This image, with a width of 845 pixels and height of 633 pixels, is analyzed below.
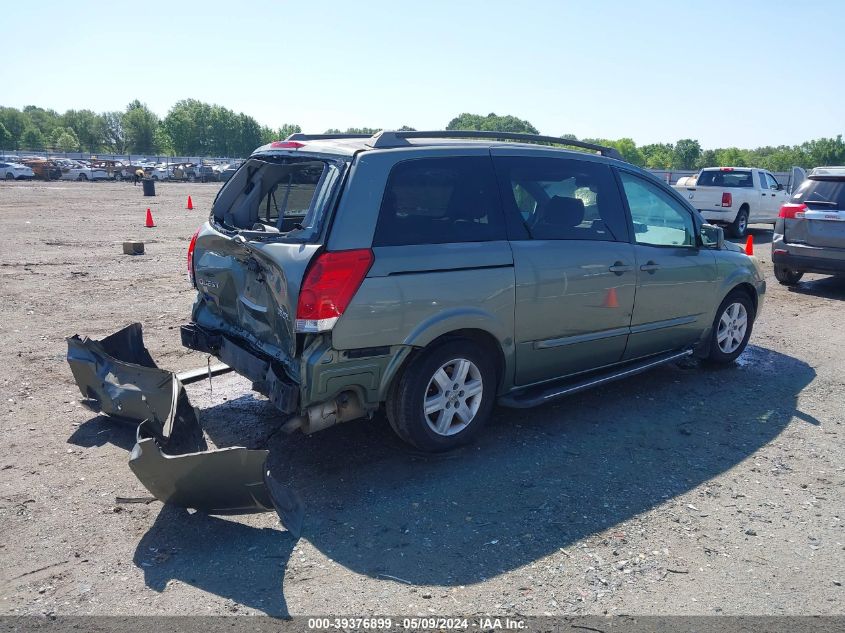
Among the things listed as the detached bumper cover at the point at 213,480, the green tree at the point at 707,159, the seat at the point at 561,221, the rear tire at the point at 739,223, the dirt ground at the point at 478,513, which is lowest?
the dirt ground at the point at 478,513

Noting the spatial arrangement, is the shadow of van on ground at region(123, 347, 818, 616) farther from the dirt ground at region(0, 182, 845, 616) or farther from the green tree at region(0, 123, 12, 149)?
the green tree at region(0, 123, 12, 149)

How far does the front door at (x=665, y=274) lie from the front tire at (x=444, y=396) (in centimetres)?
156

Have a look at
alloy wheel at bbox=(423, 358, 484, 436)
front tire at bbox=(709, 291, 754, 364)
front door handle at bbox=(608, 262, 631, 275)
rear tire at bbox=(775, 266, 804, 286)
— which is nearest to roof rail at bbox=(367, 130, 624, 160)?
front door handle at bbox=(608, 262, 631, 275)

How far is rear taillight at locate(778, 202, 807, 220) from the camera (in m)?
10.3

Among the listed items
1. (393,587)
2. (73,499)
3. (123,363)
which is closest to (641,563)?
(393,587)

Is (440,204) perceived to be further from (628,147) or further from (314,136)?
(628,147)

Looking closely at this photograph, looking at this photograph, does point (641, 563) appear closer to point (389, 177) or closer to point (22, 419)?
point (389, 177)

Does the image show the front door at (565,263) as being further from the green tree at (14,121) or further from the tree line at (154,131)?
the green tree at (14,121)

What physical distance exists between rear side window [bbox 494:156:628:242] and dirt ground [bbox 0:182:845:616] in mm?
1421

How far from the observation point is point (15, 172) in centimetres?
4894

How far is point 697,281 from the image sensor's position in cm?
592

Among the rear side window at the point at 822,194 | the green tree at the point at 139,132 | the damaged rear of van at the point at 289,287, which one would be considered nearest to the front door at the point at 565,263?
the damaged rear of van at the point at 289,287

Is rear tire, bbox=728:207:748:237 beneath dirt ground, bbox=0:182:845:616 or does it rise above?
above

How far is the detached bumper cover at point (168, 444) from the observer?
3.46 metres
